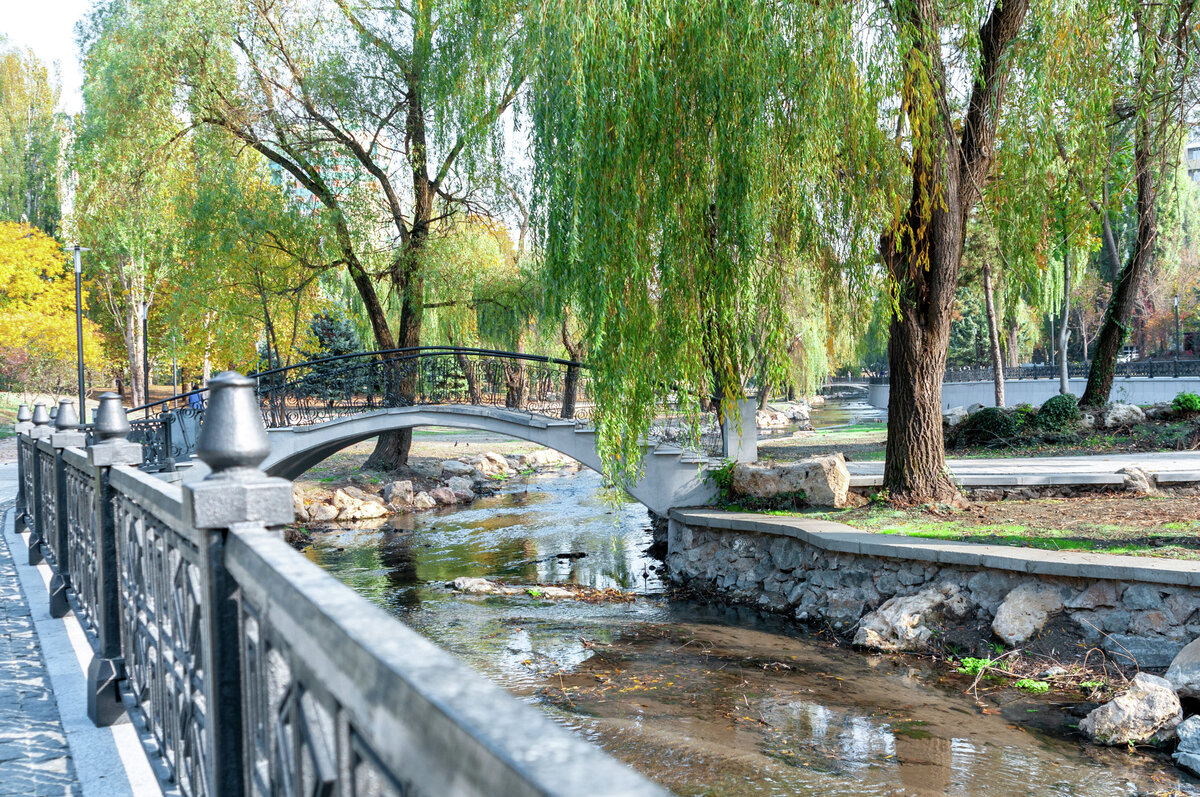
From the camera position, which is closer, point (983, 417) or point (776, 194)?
point (776, 194)

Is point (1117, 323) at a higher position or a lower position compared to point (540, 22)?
Answer: lower

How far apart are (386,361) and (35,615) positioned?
30.3 ft

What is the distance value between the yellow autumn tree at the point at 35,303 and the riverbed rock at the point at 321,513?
1501 centimetres

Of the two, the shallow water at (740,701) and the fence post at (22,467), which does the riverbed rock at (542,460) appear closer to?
the shallow water at (740,701)

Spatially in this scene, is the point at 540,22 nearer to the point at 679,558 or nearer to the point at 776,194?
the point at 776,194

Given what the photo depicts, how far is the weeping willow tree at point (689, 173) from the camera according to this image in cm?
837

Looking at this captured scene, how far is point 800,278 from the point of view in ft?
36.6

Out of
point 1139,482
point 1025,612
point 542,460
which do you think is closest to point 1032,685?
A: point 1025,612

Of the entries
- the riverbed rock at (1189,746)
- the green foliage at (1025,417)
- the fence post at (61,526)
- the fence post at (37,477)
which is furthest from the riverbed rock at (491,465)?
the riverbed rock at (1189,746)

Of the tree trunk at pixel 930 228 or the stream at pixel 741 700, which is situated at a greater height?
the tree trunk at pixel 930 228

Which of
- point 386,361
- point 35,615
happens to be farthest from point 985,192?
point 35,615

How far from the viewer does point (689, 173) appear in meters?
8.90

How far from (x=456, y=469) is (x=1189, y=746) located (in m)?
16.9

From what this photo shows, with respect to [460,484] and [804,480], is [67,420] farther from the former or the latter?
[460,484]
